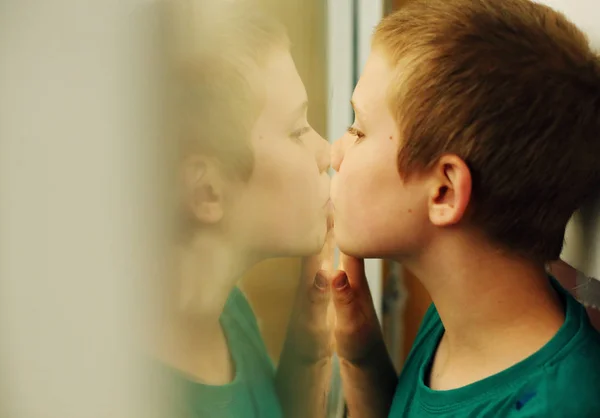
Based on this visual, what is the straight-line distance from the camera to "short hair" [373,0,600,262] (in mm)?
488

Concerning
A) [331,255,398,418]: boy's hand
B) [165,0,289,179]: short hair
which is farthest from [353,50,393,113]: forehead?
[331,255,398,418]: boy's hand

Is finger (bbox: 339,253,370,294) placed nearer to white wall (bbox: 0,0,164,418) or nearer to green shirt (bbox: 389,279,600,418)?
green shirt (bbox: 389,279,600,418)

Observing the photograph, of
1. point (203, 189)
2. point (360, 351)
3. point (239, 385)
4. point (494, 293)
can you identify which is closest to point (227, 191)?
point (203, 189)

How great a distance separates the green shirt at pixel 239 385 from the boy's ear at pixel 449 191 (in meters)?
0.18

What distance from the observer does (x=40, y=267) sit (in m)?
0.32

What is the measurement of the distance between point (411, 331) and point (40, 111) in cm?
76

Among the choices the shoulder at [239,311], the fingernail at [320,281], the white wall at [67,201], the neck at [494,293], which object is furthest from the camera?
the fingernail at [320,281]

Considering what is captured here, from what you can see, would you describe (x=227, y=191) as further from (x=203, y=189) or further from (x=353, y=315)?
(x=353, y=315)

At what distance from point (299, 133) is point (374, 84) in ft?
0.27

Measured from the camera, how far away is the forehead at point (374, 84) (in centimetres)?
54

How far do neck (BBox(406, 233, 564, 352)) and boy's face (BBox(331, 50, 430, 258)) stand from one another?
0.03 m

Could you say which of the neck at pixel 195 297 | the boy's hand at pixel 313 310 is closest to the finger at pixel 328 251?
the boy's hand at pixel 313 310

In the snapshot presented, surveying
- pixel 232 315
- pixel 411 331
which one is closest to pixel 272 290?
pixel 232 315

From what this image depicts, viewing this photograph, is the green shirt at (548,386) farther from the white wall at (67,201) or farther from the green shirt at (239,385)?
the white wall at (67,201)
